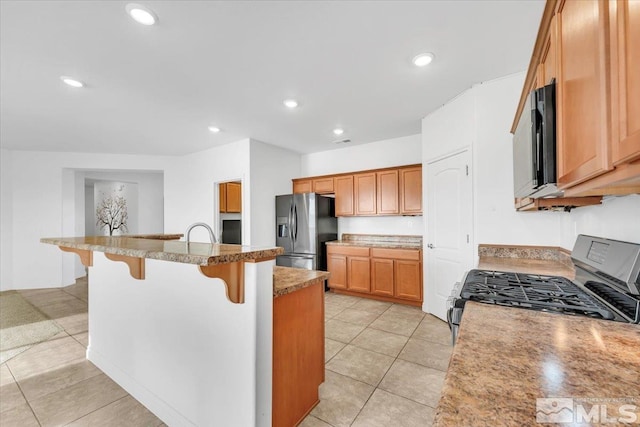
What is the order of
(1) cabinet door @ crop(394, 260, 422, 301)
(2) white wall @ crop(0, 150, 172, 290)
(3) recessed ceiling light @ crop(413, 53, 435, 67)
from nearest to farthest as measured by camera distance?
(3) recessed ceiling light @ crop(413, 53, 435, 67), (1) cabinet door @ crop(394, 260, 422, 301), (2) white wall @ crop(0, 150, 172, 290)

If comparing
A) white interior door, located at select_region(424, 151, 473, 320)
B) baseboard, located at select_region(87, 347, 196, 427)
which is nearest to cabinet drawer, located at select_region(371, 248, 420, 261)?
white interior door, located at select_region(424, 151, 473, 320)

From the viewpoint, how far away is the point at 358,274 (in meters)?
4.29

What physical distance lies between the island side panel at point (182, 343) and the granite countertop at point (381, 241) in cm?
307

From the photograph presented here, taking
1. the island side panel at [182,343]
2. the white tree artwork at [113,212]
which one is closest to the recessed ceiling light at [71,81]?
the island side panel at [182,343]

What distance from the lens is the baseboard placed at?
63.6 inches

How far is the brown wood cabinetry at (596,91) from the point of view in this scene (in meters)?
0.61

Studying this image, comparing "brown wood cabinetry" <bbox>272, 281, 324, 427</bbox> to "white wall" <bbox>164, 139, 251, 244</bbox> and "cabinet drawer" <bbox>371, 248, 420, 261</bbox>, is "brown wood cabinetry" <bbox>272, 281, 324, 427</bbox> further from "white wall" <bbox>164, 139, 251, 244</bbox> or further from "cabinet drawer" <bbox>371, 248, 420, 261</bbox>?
"white wall" <bbox>164, 139, 251, 244</bbox>

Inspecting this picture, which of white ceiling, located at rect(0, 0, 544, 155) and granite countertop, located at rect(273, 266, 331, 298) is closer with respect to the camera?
granite countertop, located at rect(273, 266, 331, 298)

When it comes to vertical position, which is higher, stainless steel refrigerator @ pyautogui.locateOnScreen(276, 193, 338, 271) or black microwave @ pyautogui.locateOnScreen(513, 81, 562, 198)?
black microwave @ pyautogui.locateOnScreen(513, 81, 562, 198)

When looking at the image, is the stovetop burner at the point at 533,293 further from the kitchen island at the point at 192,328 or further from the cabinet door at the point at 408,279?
the cabinet door at the point at 408,279

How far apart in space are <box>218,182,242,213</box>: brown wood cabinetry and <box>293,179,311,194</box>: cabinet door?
138cm

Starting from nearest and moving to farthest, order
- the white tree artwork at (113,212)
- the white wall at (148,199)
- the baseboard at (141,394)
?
the baseboard at (141,394)
the white tree artwork at (113,212)
the white wall at (148,199)

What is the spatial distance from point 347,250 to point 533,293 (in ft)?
10.5

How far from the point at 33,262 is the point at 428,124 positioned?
7.37 meters
